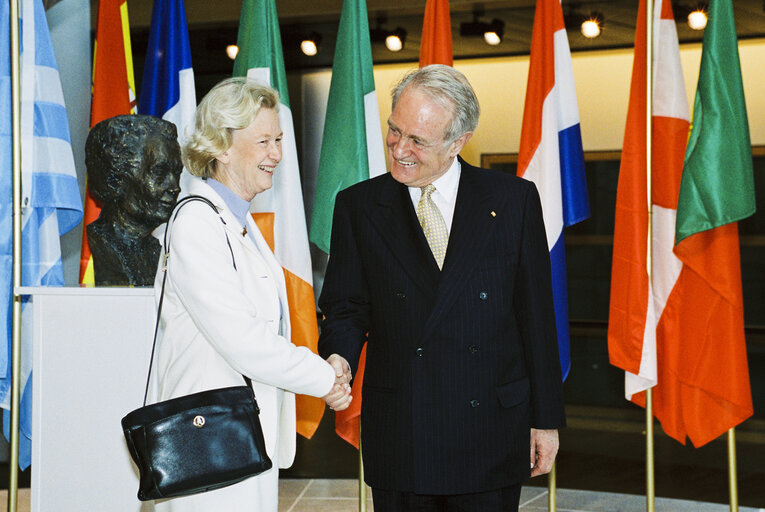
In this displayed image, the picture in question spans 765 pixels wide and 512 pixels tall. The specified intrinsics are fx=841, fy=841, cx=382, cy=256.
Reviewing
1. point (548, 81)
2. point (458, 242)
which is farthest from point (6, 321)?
point (548, 81)

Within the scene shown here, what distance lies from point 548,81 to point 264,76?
1239 millimetres

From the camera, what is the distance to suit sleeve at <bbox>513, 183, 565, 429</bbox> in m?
2.08

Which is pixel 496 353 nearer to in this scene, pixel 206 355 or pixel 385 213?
pixel 385 213

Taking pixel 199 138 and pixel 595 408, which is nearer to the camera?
pixel 199 138

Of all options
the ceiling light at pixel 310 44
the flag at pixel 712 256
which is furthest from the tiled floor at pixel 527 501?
the ceiling light at pixel 310 44

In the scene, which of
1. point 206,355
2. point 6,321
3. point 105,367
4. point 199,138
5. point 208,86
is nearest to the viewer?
point 206,355

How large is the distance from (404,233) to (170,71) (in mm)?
2116

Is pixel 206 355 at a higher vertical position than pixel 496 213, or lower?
lower

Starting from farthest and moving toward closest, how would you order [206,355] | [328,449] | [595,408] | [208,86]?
1. [208,86]
2. [595,408]
3. [328,449]
4. [206,355]

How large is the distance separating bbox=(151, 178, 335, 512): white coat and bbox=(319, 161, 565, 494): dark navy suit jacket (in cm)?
19

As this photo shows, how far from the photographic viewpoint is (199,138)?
2.05 meters

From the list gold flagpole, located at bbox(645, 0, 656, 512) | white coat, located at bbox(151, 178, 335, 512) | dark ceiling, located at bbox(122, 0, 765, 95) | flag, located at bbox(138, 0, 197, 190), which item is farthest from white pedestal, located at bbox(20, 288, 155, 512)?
dark ceiling, located at bbox(122, 0, 765, 95)

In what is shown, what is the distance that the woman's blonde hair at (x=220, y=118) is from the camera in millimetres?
2051

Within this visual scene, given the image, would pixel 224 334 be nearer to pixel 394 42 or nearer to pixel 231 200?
pixel 231 200
